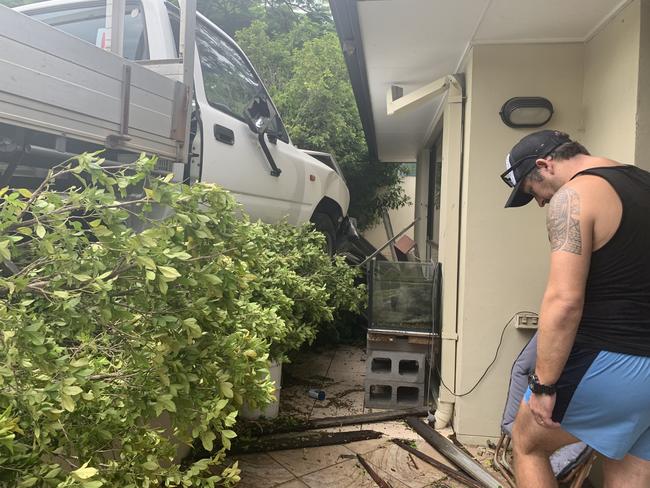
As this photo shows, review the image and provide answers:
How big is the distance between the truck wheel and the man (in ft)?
12.7

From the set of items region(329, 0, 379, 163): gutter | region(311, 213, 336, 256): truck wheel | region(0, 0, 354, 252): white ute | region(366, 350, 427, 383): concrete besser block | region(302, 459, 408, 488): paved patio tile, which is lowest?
region(302, 459, 408, 488): paved patio tile

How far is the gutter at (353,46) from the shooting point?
10.4 ft

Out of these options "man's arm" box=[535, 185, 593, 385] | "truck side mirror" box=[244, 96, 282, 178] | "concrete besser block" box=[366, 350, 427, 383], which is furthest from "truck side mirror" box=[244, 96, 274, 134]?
"man's arm" box=[535, 185, 593, 385]

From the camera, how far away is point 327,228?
602cm

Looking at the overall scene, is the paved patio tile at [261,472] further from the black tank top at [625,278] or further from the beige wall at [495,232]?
the black tank top at [625,278]

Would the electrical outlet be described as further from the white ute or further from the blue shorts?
the white ute

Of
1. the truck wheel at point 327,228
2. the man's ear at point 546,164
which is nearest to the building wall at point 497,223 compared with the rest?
the man's ear at point 546,164

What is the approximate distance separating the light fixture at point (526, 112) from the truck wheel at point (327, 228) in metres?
2.63

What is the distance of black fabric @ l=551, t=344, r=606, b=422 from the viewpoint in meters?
1.86

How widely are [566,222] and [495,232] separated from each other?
1822 mm

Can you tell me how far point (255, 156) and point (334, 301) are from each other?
5.31ft

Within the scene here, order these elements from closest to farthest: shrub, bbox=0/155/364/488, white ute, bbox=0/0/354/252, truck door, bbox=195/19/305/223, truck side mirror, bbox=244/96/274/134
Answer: shrub, bbox=0/155/364/488 → white ute, bbox=0/0/354/252 → truck door, bbox=195/19/305/223 → truck side mirror, bbox=244/96/274/134

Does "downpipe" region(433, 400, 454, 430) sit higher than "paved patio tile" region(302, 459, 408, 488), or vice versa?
"downpipe" region(433, 400, 454, 430)

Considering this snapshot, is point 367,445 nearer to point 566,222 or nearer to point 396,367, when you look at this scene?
point 396,367
